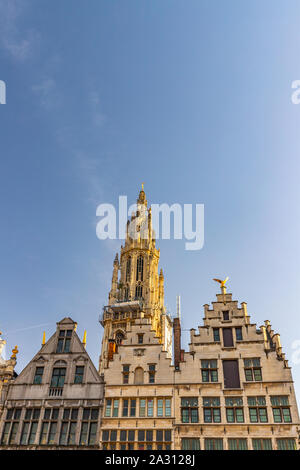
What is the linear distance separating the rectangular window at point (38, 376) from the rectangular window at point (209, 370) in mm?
11845

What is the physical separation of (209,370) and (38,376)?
12.6 metres

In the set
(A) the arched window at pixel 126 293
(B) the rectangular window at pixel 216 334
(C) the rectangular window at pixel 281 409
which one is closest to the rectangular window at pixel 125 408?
(B) the rectangular window at pixel 216 334

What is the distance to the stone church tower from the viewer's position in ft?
307

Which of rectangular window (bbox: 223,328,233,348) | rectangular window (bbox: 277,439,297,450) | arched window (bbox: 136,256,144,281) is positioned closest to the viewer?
rectangular window (bbox: 277,439,297,450)

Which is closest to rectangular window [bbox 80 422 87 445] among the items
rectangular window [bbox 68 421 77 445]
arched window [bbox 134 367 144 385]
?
rectangular window [bbox 68 421 77 445]

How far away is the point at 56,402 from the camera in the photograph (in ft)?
95.5

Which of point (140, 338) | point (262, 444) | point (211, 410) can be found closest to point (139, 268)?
point (140, 338)

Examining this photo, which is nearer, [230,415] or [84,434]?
[230,415]

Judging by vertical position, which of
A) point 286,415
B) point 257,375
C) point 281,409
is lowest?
point 286,415

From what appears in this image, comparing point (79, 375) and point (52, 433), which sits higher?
point (79, 375)

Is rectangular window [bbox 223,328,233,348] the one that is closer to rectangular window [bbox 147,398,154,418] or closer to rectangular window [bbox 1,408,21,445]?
rectangular window [bbox 147,398,154,418]

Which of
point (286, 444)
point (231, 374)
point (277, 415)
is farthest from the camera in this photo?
point (231, 374)

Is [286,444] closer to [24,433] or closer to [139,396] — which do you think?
[139,396]
